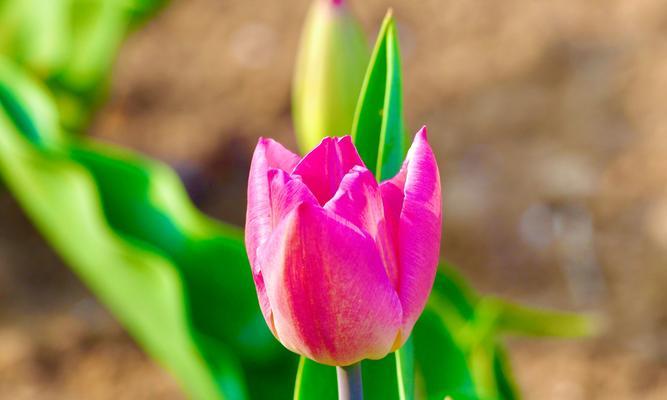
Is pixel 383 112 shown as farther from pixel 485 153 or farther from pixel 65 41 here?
pixel 485 153

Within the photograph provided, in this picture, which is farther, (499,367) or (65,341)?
(65,341)

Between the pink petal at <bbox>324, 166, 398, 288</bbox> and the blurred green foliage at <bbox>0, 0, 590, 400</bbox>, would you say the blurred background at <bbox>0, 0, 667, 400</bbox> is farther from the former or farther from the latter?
the pink petal at <bbox>324, 166, 398, 288</bbox>

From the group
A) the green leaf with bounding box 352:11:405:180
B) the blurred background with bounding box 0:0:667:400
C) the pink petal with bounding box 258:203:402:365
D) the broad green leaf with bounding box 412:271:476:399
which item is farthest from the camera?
the blurred background with bounding box 0:0:667:400

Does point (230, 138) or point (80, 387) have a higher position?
point (230, 138)

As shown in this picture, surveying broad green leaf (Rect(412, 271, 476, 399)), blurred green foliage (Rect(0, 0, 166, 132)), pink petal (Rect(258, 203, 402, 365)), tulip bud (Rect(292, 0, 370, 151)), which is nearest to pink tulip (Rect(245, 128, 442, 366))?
pink petal (Rect(258, 203, 402, 365))

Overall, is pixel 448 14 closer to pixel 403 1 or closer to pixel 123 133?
pixel 403 1

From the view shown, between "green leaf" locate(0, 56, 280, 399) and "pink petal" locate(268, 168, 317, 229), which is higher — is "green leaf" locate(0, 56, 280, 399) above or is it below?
below

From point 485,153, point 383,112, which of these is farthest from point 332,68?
point 485,153

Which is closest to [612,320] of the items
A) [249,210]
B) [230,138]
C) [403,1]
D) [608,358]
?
[608,358]
